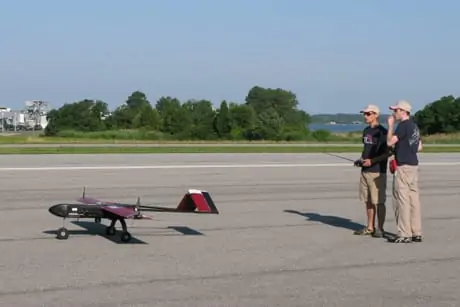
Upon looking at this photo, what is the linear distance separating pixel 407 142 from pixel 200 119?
61.6 m

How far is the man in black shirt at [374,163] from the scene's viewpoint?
33.7 ft

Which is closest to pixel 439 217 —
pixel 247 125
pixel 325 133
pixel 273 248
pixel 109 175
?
pixel 273 248

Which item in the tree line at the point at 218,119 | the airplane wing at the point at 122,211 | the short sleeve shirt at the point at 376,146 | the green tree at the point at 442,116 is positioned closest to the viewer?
the airplane wing at the point at 122,211

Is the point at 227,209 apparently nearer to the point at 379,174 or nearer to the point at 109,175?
the point at 379,174

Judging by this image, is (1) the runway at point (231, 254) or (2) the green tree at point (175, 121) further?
(2) the green tree at point (175, 121)

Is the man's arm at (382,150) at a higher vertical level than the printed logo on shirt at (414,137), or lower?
lower

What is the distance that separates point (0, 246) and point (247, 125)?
6003cm

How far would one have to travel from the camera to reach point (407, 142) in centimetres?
977

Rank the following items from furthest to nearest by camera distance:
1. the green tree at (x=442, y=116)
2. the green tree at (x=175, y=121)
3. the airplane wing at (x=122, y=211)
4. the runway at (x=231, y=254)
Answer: the green tree at (x=442, y=116) < the green tree at (x=175, y=121) < the airplane wing at (x=122, y=211) < the runway at (x=231, y=254)

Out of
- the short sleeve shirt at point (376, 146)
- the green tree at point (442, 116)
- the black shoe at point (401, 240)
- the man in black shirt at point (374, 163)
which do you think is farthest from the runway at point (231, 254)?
the green tree at point (442, 116)

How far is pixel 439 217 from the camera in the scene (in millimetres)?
12852

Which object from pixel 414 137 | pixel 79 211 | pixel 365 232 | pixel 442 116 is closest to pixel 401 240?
pixel 365 232

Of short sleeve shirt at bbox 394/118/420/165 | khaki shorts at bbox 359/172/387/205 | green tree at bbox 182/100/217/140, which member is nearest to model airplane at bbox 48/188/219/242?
khaki shorts at bbox 359/172/387/205

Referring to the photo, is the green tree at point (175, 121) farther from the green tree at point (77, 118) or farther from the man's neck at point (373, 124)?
the man's neck at point (373, 124)
